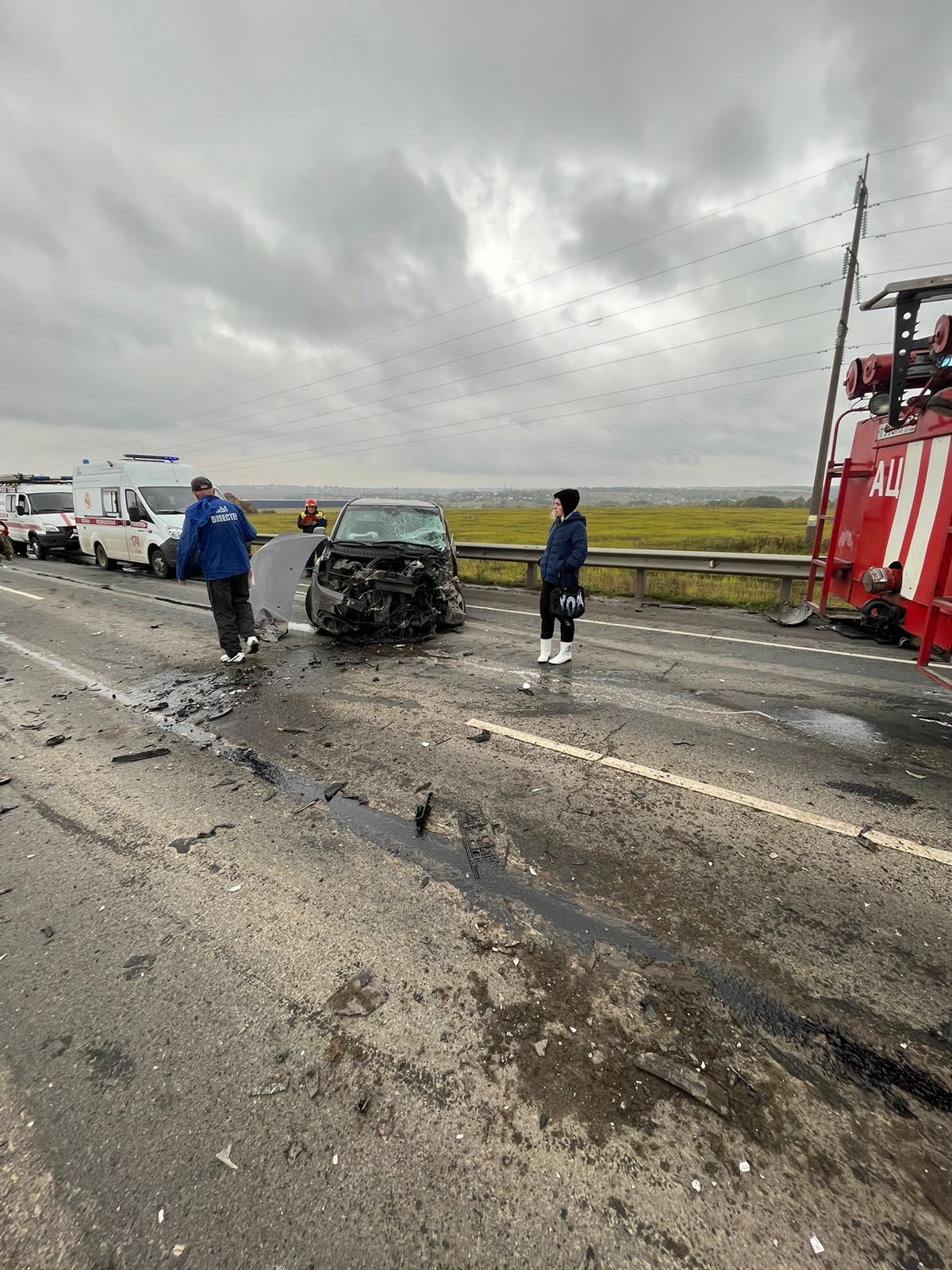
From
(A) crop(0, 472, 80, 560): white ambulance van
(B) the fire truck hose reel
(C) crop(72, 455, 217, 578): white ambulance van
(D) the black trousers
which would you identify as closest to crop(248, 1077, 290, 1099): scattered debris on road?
(D) the black trousers

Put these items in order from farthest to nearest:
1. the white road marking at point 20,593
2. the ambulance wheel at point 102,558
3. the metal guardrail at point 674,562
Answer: the ambulance wheel at point 102,558, the white road marking at point 20,593, the metal guardrail at point 674,562

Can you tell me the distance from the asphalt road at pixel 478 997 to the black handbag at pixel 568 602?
5.97ft

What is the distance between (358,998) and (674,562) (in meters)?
9.52

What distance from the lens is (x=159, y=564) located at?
13781 mm

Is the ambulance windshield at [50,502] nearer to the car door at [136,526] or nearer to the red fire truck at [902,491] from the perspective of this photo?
the car door at [136,526]

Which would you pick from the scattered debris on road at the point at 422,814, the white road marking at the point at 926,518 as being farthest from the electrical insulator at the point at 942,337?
the scattered debris on road at the point at 422,814

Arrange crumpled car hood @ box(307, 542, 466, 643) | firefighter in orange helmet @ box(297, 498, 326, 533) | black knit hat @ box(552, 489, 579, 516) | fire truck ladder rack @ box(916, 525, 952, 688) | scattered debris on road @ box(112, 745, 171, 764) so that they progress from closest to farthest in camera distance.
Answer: fire truck ladder rack @ box(916, 525, 952, 688), scattered debris on road @ box(112, 745, 171, 764), black knit hat @ box(552, 489, 579, 516), crumpled car hood @ box(307, 542, 466, 643), firefighter in orange helmet @ box(297, 498, 326, 533)

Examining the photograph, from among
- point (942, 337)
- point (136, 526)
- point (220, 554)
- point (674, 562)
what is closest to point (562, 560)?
point (942, 337)

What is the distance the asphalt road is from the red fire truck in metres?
1.27

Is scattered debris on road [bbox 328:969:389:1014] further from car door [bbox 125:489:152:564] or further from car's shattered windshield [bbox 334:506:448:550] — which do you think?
car door [bbox 125:489:152:564]

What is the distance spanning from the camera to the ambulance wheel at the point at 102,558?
1558 cm

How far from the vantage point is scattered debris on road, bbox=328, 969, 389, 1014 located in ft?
6.77

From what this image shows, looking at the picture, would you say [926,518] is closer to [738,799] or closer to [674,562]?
[738,799]

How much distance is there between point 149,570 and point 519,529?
2729 cm
